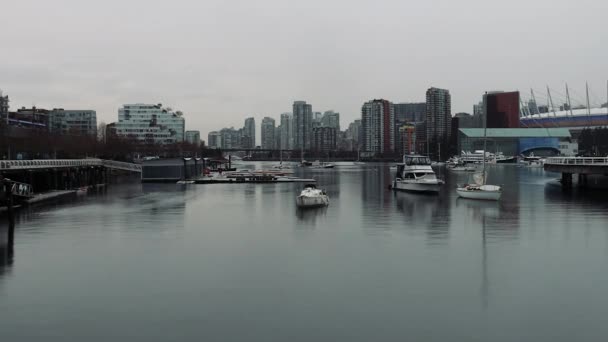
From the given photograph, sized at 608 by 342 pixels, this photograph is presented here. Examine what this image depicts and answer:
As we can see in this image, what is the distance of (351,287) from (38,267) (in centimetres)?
1668

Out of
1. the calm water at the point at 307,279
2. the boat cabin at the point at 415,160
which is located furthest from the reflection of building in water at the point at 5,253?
the boat cabin at the point at 415,160

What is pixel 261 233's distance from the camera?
132 feet

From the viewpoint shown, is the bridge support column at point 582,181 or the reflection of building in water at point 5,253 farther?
the bridge support column at point 582,181

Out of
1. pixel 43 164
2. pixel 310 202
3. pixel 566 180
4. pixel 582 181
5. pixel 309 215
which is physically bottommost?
pixel 309 215

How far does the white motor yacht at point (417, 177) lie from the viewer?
2840 inches

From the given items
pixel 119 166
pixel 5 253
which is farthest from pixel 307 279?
pixel 119 166

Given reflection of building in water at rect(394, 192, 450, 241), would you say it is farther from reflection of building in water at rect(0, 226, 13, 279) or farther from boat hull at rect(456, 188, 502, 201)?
reflection of building in water at rect(0, 226, 13, 279)

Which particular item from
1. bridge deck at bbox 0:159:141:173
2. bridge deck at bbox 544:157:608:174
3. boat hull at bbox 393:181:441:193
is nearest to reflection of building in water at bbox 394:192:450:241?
boat hull at bbox 393:181:441:193

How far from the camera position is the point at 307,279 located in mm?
25625

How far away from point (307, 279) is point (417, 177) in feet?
169

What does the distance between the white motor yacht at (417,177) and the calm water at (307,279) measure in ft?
76.9

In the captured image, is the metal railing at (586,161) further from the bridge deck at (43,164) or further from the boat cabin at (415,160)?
the bridge deck at (43,164)

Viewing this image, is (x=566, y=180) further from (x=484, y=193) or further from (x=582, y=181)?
(x=484, y=193)

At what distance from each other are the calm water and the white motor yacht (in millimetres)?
23425
